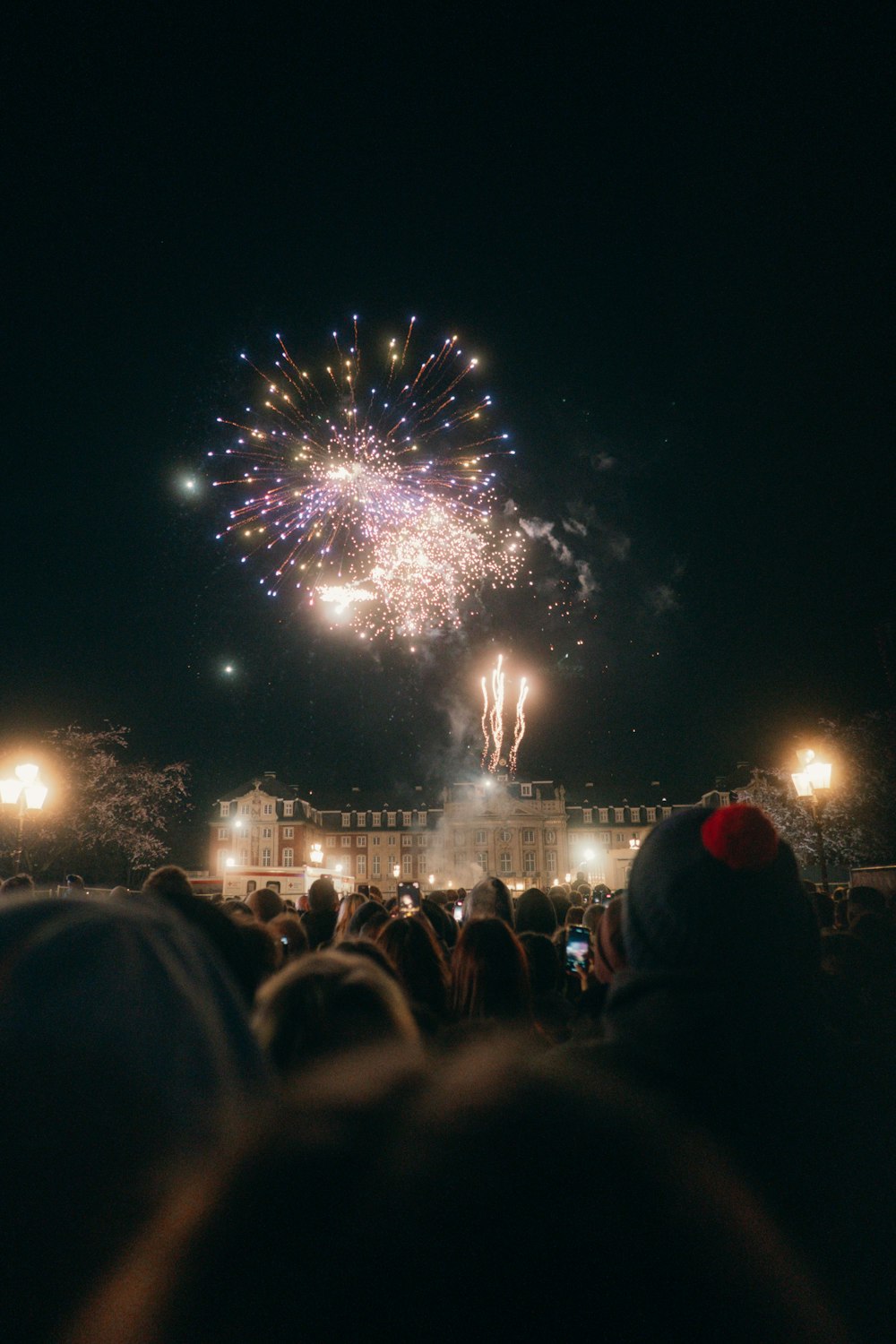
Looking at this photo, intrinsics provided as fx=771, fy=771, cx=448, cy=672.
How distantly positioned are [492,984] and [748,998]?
2947mm

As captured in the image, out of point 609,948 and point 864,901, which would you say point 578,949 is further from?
point 609,948

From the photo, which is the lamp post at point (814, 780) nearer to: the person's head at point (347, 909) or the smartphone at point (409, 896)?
the smartphone at point (409, 896)

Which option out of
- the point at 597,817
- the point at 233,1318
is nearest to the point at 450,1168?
the point at 233,1318

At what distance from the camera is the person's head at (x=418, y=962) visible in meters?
5.23

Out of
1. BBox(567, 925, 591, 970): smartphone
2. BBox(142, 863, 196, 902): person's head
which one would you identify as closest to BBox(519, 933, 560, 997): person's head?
BBox(567, 925, 591, 970): smartphone

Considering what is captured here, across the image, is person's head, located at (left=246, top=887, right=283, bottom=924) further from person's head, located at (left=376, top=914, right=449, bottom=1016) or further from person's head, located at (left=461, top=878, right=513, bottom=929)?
person's head, located at (left=376, top=914, right=449, bottom=1016)

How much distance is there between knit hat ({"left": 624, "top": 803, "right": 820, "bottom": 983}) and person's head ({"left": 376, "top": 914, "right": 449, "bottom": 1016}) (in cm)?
330

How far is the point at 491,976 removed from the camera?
15.0 ft

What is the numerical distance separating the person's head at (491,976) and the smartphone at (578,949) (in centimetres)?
281

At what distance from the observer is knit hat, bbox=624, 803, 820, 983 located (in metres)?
1.90

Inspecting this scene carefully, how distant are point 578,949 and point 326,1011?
17.9 feet

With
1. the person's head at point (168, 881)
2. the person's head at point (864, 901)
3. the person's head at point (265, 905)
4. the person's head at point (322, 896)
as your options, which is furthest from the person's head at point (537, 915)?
the person's head at point (168, 881)

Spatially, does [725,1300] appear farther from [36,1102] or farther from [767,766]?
[767,766]

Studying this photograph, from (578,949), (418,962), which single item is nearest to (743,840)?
(418,962)
